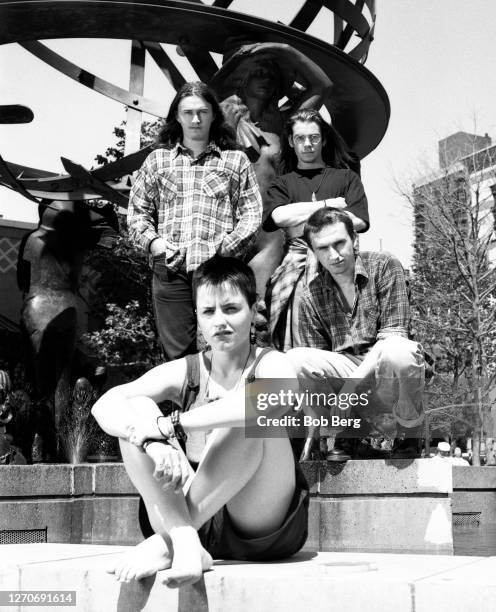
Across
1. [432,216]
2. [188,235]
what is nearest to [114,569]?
[188,235]

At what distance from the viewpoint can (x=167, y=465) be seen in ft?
8.05

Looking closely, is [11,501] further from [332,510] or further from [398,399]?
[398,399]

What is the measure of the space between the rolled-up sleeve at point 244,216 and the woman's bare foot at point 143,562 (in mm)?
2434

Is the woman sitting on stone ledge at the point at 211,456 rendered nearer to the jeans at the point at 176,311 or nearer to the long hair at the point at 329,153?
the jeans at the point at 176,311

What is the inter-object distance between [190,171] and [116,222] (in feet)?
11.6

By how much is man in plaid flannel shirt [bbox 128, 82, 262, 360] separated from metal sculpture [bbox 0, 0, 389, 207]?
171 centimetres

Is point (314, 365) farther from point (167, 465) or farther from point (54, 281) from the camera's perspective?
point (54, 281)

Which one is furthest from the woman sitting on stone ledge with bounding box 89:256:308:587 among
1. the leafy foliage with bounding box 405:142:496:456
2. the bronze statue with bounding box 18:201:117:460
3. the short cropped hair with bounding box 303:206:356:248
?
the leafy foliage with bounding box 405:142:496:456

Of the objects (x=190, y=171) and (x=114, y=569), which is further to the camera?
(x=190, y=171)

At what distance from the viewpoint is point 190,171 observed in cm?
496

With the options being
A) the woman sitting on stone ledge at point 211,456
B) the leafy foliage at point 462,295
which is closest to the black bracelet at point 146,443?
the woman sitting on stone ledge at point 211,456

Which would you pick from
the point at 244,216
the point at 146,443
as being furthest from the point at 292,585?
the point at 244,216

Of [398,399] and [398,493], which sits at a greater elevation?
[398,399]

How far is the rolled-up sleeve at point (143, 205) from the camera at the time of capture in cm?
489
